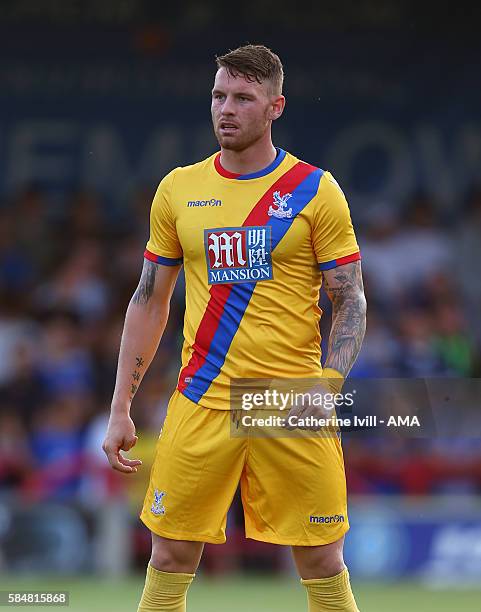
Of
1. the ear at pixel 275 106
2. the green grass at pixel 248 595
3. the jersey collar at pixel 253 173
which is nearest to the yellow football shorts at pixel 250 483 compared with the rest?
the jersey collar at pixel 253 173

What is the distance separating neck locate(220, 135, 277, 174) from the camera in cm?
506

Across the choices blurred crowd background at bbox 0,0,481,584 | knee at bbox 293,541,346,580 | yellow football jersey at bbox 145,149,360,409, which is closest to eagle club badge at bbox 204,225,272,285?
yellow football jersey at bbox 145,149,360,409

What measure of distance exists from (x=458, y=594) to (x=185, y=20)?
569cm

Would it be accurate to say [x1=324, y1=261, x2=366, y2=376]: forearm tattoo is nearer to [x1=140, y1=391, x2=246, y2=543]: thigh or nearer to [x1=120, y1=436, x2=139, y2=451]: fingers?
[x1=140, y1=391, x2=246, y2=543]: thigh

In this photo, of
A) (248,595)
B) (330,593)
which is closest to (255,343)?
(330,593)

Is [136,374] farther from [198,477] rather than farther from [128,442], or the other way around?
[198,477]

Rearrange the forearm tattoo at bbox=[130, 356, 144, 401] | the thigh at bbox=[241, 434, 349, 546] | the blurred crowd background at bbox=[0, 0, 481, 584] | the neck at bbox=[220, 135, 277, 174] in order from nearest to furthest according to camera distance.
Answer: the thigh at bbox=[241, 434, 349, 546] < the neck at bbox=[220, 135, 277, 174] < the forearm tattoo at bbox=[130, 356, 144, 401] < the blurred crowd background at bbox=[0, 0, 481, 584]

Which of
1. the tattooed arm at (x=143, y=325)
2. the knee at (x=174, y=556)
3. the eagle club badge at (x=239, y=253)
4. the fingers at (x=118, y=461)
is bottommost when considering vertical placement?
the knee at (x=174, y=556)

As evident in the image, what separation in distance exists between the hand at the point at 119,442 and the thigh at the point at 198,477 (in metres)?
0.13

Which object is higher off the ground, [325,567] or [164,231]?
[164,231]

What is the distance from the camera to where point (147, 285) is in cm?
526

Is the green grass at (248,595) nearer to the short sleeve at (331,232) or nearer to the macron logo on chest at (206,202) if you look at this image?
the macron logo on chest at (206,202)

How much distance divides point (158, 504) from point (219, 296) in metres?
0.78

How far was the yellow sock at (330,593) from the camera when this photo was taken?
4.98 m
